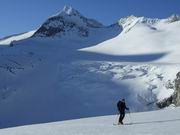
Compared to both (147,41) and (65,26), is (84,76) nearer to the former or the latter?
(147,41)

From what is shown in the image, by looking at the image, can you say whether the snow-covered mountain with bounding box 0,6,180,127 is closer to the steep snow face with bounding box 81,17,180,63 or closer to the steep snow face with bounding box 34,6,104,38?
the steep snow face with bounding box 81,17,180,63

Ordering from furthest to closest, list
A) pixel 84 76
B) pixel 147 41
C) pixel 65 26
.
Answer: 1. pixel 65 26
2. pixel 147 41
3. pixel 84 76

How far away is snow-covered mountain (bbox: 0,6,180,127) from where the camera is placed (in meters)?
81.3

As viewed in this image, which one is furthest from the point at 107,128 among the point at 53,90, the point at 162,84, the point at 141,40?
the point at 141,40

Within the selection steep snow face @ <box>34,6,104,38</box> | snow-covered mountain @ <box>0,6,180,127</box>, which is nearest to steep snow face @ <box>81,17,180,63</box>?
snow-covered mountain @ <box>0,6,180,127</box>

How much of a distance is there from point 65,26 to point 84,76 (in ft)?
269

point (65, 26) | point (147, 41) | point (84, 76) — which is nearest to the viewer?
point (84, 76)

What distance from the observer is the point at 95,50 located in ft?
449

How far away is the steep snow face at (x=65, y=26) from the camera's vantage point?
164750 millimetres

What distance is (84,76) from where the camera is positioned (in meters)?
93.2

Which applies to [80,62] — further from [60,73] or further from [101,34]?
[101,34]

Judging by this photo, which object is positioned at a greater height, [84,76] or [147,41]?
[147,41]

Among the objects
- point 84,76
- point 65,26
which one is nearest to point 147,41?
point 65,26

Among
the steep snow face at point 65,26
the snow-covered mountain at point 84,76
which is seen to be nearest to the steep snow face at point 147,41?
the snow-covered mountain at point 84,76
